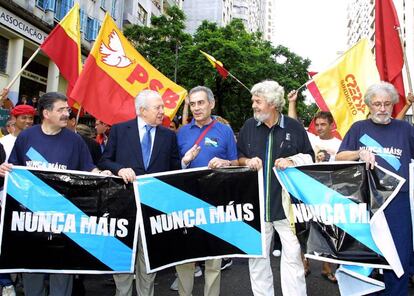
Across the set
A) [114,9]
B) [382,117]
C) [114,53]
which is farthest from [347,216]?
[114,9]

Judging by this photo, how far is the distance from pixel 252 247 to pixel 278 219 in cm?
35

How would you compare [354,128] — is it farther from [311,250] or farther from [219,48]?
[219,48]

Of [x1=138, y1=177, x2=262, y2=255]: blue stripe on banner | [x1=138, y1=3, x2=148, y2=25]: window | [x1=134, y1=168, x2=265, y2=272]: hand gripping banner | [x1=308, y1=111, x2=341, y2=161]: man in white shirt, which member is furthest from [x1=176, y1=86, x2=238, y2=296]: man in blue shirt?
[x1=138, y1=3, x2=148, y2=25]: window

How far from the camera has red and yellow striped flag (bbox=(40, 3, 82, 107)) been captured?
19.9 ft

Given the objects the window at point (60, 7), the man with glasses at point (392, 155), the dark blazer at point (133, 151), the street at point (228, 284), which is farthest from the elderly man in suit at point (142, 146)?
the window at point (60, 7)

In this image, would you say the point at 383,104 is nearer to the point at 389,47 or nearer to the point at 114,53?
the point at 389,47

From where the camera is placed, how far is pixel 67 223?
369 centimetres

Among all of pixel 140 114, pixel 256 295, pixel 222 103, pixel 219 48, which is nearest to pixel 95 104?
pixel 140 114

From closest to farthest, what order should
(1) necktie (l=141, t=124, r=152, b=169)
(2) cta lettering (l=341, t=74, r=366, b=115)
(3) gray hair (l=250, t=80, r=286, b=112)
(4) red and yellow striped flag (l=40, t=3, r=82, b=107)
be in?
1. (3) gray hair (l=250, t=80, r=286, b=112)
2. (1) necktie (l=141, t=124, r=152, b=169)
3. (4) red and yellow striped flag (l=40, t=3, r=82, b=107)
4. (2) cta lettering (l=341, t=74, r=366, b=115)

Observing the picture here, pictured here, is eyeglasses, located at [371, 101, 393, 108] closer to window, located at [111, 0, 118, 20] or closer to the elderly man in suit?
the elderly man in suit

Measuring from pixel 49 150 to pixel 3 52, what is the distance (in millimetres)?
14753

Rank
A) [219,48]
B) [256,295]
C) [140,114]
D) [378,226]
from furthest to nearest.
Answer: [219,48] < [140,114] < [256,295] < [378,226]

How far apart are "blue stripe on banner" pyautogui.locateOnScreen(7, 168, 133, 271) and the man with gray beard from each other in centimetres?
123

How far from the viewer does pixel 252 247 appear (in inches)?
152
